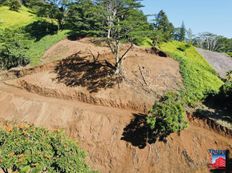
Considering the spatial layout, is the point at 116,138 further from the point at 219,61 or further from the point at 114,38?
the point at 219,61

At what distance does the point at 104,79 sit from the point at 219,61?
28005 mm

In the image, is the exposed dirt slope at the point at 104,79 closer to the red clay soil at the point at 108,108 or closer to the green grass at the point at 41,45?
the red clay soil at the point at 108,108

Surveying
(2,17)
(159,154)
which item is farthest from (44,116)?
(2,17)

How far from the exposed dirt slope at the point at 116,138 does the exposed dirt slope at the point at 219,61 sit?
23.3 m

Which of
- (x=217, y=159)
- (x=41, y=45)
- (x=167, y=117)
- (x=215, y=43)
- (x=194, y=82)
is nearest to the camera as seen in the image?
(x=167, y=117)

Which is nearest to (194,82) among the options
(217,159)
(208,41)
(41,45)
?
(217,159)

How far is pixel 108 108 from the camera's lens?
30.9 metres

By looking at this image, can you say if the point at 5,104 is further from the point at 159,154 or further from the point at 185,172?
the point at 185,172

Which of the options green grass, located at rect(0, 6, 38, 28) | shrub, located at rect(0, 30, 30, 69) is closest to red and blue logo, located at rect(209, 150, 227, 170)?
shrub, located at rect(0, 30, 30, 69)

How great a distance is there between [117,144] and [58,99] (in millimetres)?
9665

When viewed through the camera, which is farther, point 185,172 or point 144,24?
point 144,24

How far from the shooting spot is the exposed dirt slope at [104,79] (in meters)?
31.1

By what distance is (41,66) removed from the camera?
1480 inches

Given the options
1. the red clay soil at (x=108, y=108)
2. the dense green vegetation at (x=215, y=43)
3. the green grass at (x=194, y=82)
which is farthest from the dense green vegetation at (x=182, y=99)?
the dense green vegetation at (x=215, y=43)
